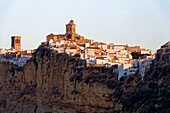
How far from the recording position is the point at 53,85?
37438 mm

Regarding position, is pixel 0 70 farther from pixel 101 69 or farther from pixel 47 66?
pixel 101 69

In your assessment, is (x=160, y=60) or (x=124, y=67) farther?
(x=124, y=67)

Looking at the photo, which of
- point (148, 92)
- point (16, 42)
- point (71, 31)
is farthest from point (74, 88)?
point (16, 42)

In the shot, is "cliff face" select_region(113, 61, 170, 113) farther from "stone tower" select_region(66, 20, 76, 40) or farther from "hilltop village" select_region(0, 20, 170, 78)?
"stone tower" select_region(66, 20, 76, 40)

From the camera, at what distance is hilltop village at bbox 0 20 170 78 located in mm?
30331

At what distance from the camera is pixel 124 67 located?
30984 mm

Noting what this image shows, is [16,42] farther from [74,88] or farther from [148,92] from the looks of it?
[148,92]

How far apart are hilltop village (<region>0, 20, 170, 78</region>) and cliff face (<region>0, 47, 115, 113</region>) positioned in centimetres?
101

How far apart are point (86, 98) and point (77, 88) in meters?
1.84

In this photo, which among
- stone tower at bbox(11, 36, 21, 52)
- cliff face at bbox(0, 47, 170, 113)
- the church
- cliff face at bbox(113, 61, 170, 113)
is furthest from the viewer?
stone tower at bbox(11, 36, 21, 52)

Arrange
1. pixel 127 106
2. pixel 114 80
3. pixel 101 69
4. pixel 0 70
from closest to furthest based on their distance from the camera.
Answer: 1. pixel 127 106
2. pixel 114 80
3. pixel 101 69
4. pixel 0 70

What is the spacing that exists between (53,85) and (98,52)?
260 inches

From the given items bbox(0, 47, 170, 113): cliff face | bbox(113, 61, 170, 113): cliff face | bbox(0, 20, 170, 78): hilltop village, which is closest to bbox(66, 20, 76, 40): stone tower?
bbox(0, 20, 170, 78): hilltop village

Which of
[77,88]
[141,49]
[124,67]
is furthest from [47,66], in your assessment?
[141,49]
